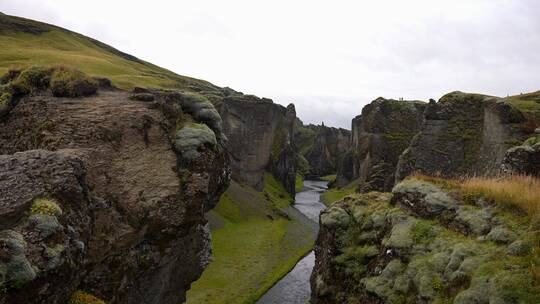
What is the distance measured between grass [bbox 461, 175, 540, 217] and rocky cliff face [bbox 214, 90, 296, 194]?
95155 mm

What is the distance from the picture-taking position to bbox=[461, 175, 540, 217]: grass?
2060cm

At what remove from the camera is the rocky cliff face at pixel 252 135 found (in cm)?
12544

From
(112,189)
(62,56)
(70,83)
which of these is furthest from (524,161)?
(62,56)

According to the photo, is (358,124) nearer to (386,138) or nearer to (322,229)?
(386,138)

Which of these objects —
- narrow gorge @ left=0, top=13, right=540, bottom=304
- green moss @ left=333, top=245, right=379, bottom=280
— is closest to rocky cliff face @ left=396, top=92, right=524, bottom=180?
narrow gorge @ left=0, top=13, right=540, bottom=304

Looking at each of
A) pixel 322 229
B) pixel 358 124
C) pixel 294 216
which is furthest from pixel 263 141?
pixel 322 229

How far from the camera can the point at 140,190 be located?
29.9 meters

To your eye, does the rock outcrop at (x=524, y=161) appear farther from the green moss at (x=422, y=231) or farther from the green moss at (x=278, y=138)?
the green moss at (x=278, y=138)

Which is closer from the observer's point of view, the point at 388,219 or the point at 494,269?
the point at 494,269

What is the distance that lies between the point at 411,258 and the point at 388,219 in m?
4.58

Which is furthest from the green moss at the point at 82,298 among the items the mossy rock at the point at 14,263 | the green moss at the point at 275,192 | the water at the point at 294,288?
the green moss at the point at 275,192

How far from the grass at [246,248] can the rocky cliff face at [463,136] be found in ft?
76.3

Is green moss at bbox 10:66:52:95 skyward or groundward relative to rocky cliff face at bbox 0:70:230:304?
skyward

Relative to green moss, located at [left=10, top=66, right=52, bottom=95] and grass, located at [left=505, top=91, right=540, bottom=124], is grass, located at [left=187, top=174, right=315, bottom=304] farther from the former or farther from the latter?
grass, located at [left=505, top=91, right=540, bottom=124]
